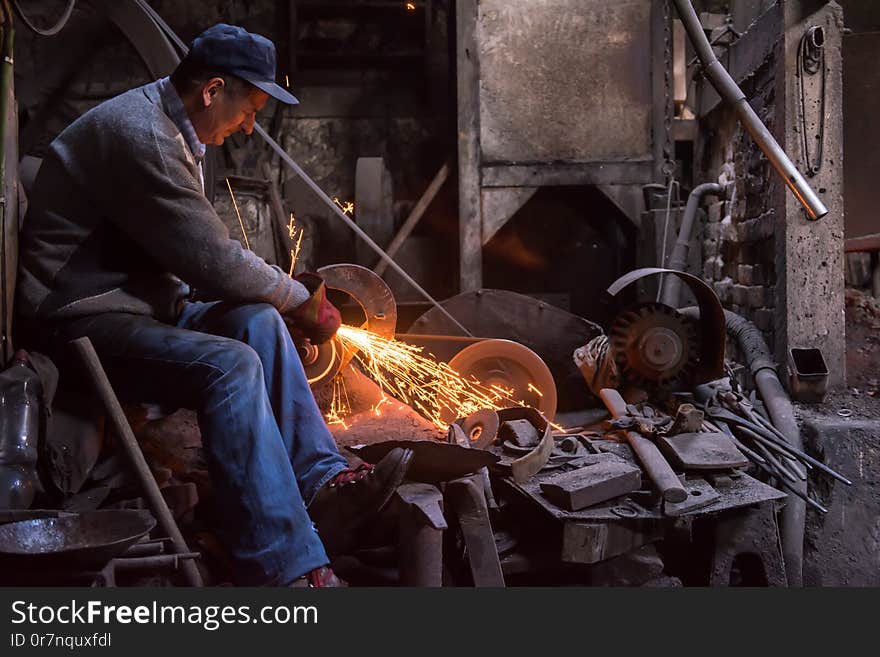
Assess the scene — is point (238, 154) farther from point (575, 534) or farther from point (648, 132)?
point (575, 534)

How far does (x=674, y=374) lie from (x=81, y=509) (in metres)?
3.17

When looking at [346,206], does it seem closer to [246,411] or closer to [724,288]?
[724,288]

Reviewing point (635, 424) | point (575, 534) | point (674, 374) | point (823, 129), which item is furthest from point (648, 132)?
point (575, 534)

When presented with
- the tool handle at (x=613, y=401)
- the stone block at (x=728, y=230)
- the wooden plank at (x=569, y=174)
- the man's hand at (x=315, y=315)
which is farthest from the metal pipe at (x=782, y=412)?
the man's hand at (x=315, y=315)

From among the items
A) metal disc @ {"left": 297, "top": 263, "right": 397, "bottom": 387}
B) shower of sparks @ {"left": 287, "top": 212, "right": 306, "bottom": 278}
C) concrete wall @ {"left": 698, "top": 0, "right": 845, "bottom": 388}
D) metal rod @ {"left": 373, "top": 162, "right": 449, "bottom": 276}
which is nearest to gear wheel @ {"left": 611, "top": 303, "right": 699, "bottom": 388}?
concrete wall @ {"left": 698, "top": 0, "right": 845, "bottom": 388}

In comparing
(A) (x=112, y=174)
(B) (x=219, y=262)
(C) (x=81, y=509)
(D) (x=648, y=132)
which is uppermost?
(D) (x=648, y=132)

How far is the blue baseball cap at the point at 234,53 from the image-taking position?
2.53 metres

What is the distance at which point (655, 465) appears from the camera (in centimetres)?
336

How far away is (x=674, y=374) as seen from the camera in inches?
173

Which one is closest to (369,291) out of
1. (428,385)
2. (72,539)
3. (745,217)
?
(428,385)

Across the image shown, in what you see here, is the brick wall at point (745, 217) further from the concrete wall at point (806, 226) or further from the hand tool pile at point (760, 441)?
the hand tool pile at point (760, 441)

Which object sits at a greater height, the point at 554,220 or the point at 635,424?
the point at 554,220

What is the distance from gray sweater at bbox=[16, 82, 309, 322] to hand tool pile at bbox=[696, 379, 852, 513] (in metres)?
2.69

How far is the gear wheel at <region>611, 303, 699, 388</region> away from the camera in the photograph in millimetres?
4340
